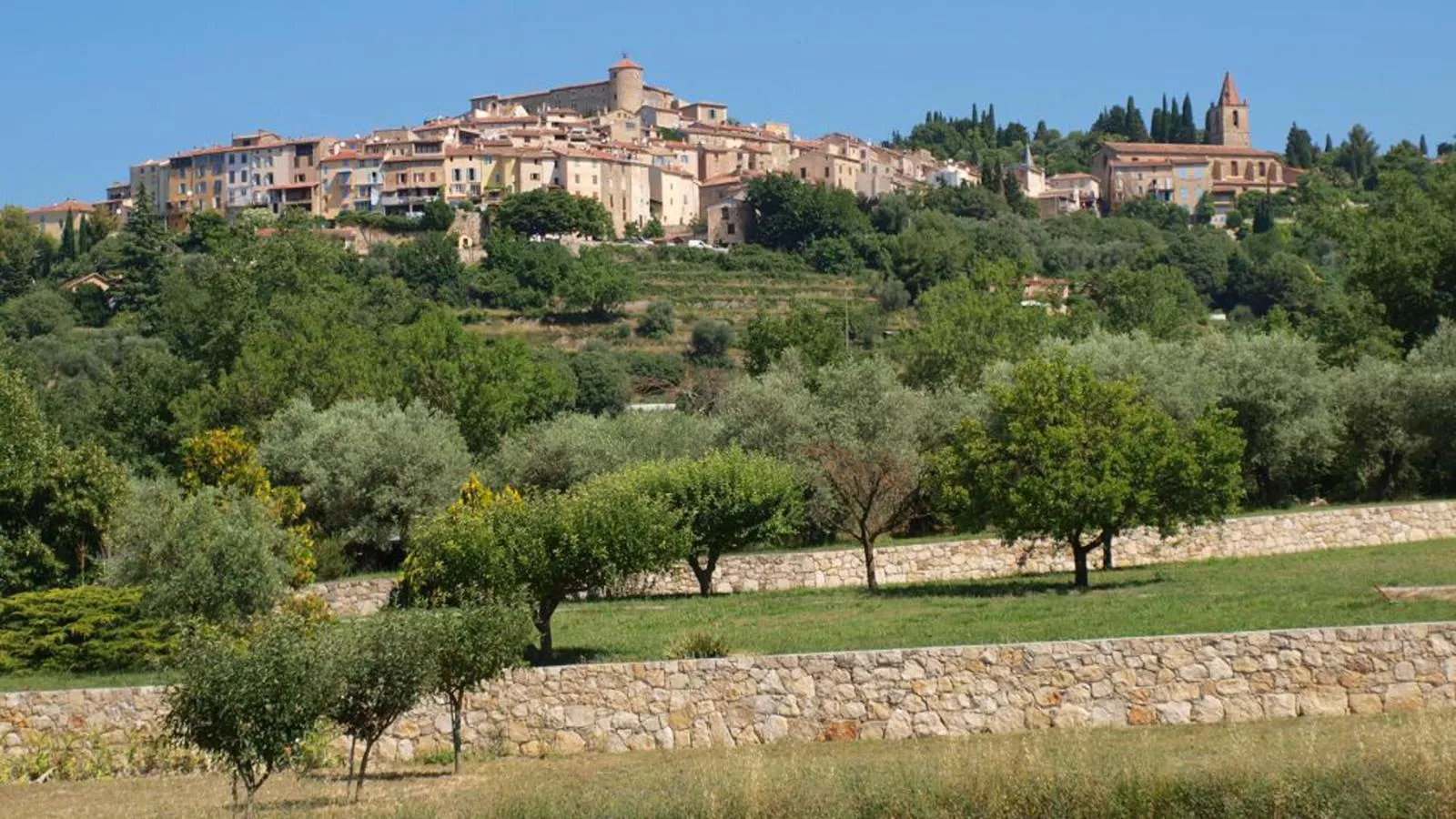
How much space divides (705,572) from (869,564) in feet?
10.1

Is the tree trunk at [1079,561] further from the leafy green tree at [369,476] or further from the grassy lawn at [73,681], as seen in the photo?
the leafy green tree at [369,476]

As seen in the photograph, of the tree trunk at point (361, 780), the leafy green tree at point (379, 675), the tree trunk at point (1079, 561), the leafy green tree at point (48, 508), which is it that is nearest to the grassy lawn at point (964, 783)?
the tree trunk at point (361, 780)

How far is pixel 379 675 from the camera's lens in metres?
19.6

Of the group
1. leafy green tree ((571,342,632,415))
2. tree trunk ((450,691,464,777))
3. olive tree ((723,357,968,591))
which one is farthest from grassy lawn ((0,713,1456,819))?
leafy green tree ((571,342,632,415))

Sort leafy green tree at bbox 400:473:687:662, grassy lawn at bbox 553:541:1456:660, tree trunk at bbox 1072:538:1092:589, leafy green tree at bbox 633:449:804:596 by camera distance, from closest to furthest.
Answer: grassy lawn at bbox 553:541:1456:660
leafy green tree at bbox 400:473:687:662
tree trunk at bbox 1072:538:1092:589
leafy green tree at bbox 633:449:804:596

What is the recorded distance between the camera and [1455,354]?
45688mm

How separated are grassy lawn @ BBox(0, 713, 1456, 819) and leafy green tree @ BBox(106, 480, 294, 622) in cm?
785

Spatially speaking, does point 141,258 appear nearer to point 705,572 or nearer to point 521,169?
point 521,169

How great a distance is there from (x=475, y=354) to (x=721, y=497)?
81.5ft

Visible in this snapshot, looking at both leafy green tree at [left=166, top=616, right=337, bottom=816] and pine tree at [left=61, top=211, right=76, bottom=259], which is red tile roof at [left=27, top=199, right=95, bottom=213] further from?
leafy green tree at [left=166, top=616, right=337, bottom=816]

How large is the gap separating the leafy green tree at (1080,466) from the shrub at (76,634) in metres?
13.7

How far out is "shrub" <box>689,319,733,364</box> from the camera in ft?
366

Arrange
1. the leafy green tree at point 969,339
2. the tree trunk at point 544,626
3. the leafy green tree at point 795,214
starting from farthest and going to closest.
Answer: the leafy green tree at point 795,214 < the leafy green tree at point 969,339 < the tree trunk at point 544,626

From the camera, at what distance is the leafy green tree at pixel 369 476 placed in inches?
1628
